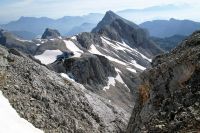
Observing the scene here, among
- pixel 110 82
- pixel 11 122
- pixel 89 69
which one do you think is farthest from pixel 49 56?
pixel 11 122

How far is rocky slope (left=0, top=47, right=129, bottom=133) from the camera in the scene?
38.4 metres

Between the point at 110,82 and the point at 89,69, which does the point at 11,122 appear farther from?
the point at 110,82

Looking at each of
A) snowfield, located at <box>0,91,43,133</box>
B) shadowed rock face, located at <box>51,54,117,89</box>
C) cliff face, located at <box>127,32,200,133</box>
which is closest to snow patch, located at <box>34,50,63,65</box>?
shadowed rock face, located at <box>51,54,117,89</box>

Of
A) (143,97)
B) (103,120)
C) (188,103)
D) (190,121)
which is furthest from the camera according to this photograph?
(103,120)

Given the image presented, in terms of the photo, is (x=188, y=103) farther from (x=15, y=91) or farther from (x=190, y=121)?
(x=15, y=91)

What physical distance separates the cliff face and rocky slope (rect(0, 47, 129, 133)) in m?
11.9

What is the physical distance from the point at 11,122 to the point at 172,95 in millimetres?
15154

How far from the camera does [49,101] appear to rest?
42156 mm

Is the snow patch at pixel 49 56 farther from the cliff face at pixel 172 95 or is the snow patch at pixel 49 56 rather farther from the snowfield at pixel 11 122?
the cliff face at pixel 172 95

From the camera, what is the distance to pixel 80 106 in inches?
1843

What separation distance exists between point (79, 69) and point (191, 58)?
376ft

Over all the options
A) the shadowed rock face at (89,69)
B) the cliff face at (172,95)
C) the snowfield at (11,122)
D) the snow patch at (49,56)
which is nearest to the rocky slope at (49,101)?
the snowfield at (11,122)

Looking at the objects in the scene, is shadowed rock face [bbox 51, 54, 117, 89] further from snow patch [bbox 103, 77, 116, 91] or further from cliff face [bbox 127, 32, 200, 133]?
cliff face [bbox 127, 32, 200, 133]

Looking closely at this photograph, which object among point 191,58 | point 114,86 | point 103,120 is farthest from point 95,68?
point 191,58
